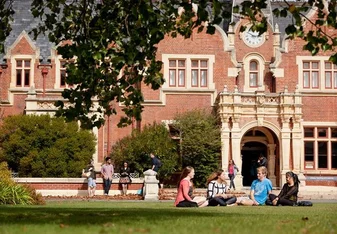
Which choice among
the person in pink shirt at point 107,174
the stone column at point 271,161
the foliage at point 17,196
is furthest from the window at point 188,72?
the foliage at point 17,196

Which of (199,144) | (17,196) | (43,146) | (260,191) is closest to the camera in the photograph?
(260,191)

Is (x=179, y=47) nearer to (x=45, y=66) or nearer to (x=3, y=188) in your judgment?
(x=45, y=66)

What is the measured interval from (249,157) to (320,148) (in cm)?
421

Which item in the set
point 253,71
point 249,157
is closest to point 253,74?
point 253,71

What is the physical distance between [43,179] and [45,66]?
11.4m

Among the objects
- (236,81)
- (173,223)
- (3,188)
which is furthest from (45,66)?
(173,223)

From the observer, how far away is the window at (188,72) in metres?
39.0

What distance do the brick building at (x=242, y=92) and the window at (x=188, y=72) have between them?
5cm

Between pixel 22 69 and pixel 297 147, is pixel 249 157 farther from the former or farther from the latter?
pixel 22 69

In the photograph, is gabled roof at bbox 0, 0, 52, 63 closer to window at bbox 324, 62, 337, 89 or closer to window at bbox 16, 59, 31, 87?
window at bbox 16, 59, 31, 87

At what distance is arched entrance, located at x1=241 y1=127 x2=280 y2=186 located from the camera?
127ft

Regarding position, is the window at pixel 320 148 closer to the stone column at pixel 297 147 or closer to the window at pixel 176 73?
the stone column at pixel 297 147

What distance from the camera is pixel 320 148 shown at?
38.5 m

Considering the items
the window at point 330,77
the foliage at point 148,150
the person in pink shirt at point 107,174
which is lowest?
the person in pink shirt at point 107,174
